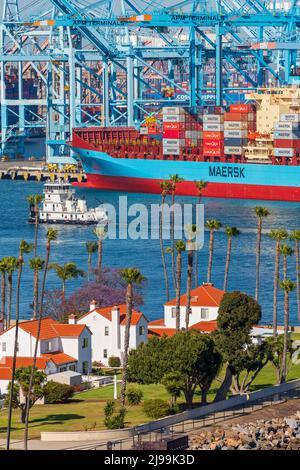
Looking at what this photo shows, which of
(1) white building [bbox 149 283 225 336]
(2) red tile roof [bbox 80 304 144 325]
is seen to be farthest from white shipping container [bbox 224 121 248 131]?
(2) red tile roof [bbox 80 304 144 325]

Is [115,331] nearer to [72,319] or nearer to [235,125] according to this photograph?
[72,319]

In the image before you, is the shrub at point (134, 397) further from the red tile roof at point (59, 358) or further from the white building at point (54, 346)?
the red tile roof at point (59, 358)

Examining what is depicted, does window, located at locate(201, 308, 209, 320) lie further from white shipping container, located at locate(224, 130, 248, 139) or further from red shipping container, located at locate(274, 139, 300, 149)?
white shipping container, located at locate(224, 130, 248, 139)

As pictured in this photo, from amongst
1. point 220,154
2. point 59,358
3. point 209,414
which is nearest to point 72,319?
point 59,358

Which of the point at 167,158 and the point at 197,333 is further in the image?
the point at 167,158
